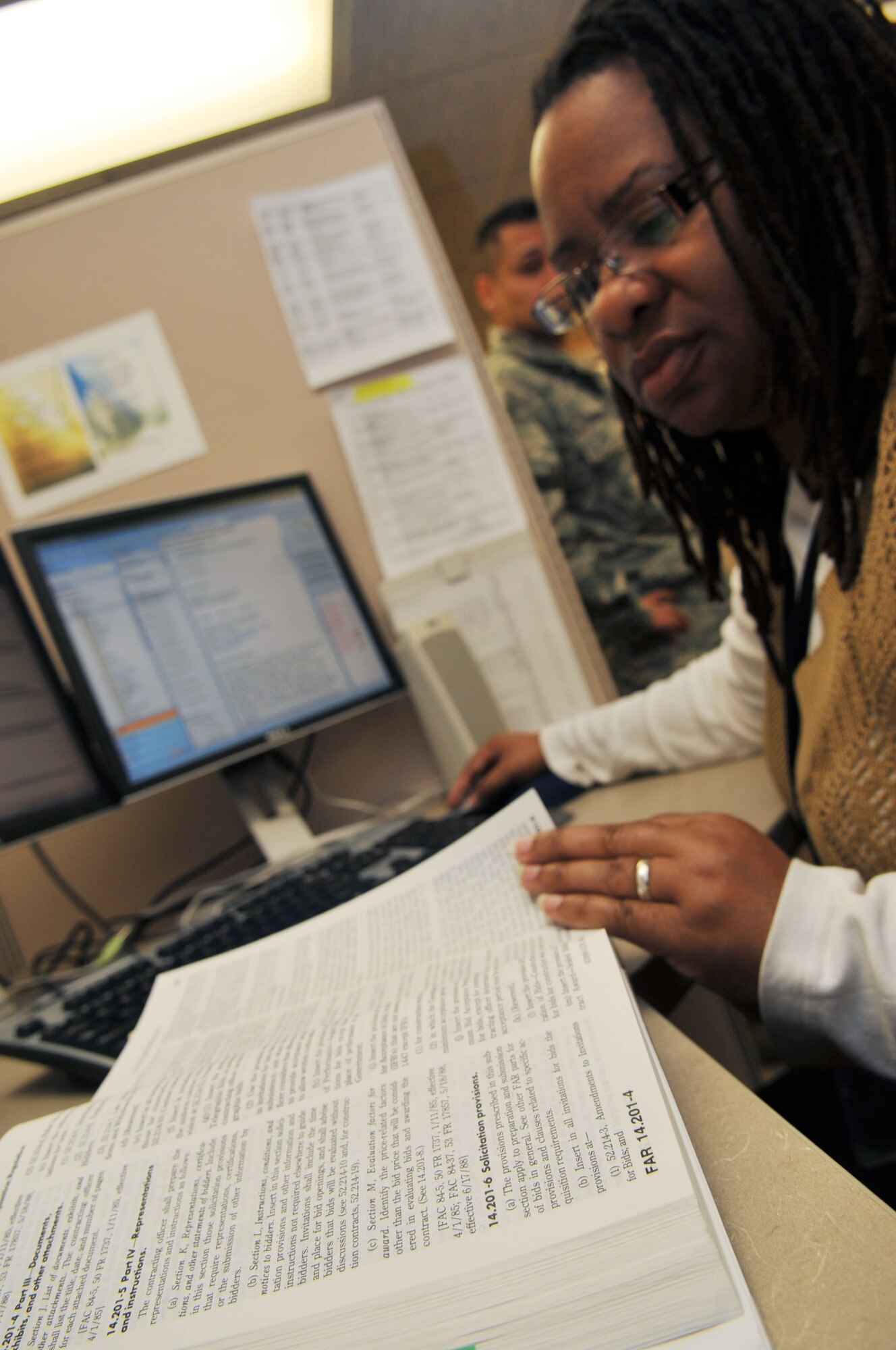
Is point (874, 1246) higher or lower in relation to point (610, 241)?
lower

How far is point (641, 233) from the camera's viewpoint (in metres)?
0.65

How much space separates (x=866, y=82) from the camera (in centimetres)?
57

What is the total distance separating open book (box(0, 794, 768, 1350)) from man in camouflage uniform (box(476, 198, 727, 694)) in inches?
62.1

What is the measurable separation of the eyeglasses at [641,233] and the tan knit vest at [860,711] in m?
0.22

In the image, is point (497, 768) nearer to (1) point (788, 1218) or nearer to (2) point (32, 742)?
(2) point (32, 742)

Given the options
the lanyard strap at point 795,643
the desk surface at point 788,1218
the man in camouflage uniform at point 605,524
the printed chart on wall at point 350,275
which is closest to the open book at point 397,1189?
the desk surface at point 788,1218

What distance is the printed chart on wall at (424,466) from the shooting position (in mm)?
1159

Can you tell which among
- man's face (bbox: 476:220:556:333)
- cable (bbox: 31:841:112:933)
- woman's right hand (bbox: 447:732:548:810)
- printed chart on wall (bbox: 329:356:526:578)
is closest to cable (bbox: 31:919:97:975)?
cable (bbox: 31:841:112:933)

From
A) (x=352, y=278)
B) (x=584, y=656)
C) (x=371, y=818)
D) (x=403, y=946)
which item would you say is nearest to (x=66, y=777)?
(x=371, y=818)

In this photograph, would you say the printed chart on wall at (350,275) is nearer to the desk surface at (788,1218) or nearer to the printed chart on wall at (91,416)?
the printed chart on wall at (91,416)

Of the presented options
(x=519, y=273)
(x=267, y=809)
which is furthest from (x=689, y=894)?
(x=519, y=273)

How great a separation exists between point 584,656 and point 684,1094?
821 mm

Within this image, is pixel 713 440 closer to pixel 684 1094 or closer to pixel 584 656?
pixel 584 656

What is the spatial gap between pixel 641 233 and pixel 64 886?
95 centimetres
